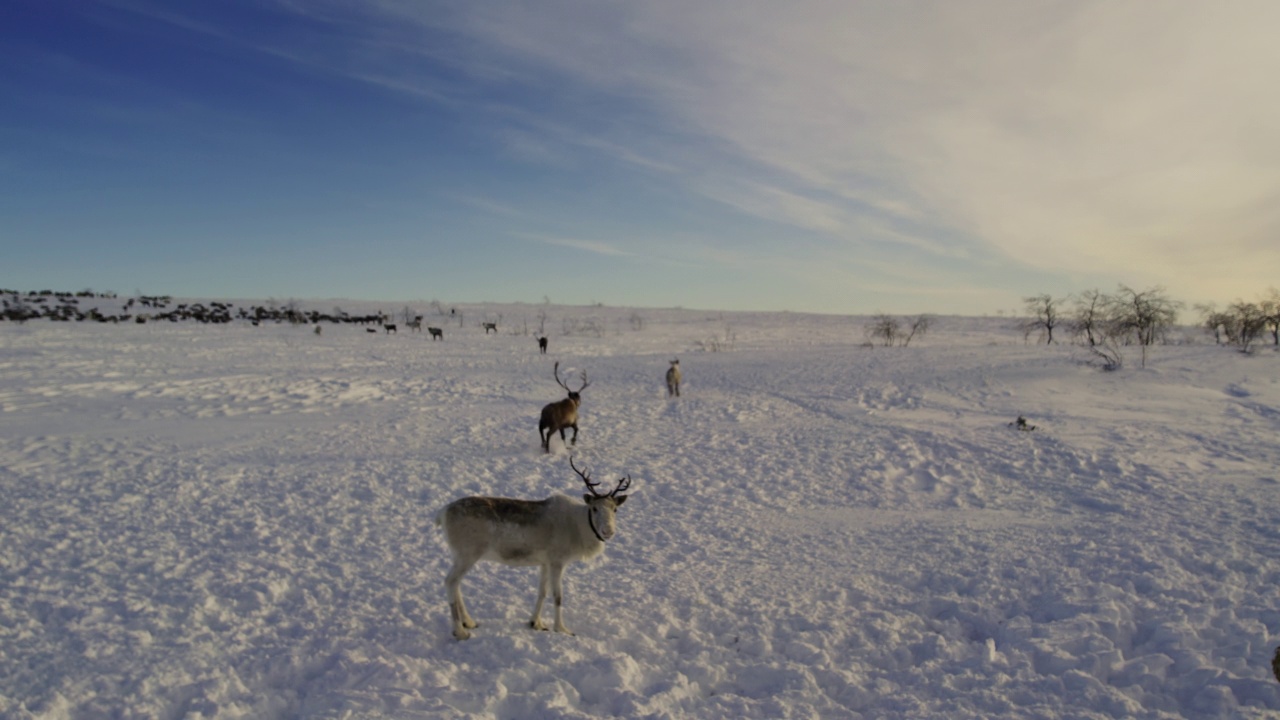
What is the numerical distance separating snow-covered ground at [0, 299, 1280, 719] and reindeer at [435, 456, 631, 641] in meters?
0.43

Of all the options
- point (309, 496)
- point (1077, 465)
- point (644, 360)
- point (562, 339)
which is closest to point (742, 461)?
point (1077, 465)

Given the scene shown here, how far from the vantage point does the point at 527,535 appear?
20.2 feet

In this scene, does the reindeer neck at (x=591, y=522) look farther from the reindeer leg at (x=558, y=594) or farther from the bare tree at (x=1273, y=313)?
the bare tree at (x=1273, y=313)

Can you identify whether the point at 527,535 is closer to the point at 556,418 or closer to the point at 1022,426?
the point at 556,418

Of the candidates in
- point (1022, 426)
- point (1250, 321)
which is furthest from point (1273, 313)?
point (1022, 426)

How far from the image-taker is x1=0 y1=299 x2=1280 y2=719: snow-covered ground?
5.24 meters

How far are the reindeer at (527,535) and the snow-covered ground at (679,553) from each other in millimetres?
435

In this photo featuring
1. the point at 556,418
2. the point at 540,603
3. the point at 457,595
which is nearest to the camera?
the point at 457,595

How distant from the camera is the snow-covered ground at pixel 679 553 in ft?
17.2

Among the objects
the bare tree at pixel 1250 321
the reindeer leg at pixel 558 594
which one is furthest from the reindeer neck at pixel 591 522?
the bare tree at pixel 1250 321

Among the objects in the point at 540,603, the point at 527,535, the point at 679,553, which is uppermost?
the point at 527,535

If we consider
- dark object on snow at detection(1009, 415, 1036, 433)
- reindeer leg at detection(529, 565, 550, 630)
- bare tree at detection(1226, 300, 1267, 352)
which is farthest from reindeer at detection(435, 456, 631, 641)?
bare tree at detection(1226, 300, 1267, 352)

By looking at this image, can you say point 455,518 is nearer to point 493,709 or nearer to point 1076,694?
point 493,709

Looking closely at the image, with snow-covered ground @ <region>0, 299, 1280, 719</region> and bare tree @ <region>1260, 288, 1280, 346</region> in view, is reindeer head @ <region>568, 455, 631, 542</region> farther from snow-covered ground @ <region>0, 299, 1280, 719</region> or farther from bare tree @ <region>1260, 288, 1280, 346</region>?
bare tree @ <region>1260, 288, 1280, 346</region>
